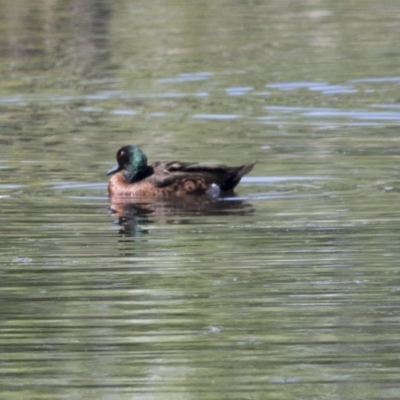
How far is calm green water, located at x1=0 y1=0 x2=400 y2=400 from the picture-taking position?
6762 millimetres

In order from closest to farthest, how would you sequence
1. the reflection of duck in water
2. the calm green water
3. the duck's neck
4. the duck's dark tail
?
the calm green water < the reflection of duck in water < the duck's dark tail < the duck's neck

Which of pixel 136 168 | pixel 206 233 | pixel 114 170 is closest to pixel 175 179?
pixel 136 168

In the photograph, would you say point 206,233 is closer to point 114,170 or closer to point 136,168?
point 136,168

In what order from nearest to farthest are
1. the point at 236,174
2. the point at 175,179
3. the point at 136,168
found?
the point at 236,174 → the point at 175,179 → the point at 136,168

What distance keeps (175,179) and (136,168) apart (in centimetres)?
50

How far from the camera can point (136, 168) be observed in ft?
42.9

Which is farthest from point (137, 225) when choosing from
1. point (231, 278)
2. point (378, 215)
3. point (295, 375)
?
point (295, 375)

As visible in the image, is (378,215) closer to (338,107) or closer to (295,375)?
(295,375)

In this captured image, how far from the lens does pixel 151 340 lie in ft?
23.7

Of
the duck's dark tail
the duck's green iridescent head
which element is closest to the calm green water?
the duck's dark tail

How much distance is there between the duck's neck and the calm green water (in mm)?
364

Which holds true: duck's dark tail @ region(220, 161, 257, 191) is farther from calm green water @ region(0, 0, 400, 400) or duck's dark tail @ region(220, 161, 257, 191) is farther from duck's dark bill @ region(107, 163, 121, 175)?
duck's dark bill @ region(107, 163, 121, 175)

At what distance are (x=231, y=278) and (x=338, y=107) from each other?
9028 millimetres

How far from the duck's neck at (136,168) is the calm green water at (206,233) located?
364 millimetres
